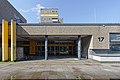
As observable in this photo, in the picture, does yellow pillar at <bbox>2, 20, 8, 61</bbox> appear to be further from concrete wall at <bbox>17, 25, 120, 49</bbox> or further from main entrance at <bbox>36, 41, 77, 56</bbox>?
main entrance at <bbox>36, 41, 77, 56</bbox>

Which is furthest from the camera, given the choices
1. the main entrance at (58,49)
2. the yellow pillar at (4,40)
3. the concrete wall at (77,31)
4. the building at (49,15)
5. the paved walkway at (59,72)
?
the building at (49,15)

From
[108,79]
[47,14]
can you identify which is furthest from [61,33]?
[47,14]

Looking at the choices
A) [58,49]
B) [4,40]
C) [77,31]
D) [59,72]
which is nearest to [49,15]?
[58,49]

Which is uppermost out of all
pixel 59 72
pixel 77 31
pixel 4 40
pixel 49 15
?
pixel 49 15

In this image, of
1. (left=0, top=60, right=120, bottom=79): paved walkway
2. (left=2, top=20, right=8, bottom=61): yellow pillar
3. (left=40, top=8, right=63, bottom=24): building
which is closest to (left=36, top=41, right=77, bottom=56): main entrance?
(left=2, top=20, right=8, bottom=61): yellow pillar

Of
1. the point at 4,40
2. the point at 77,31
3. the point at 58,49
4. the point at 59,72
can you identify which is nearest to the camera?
the point at 59,72

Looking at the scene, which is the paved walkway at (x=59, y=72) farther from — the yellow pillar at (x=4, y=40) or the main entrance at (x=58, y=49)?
the main entrance at (x=58, y=49)

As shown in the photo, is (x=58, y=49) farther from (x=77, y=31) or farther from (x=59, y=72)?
(x=59, y=72)

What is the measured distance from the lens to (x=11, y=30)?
20891 millimetres

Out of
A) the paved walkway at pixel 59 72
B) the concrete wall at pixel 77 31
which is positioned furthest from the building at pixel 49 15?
the paved walkway at pixel 59 72

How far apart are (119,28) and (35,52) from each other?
22.3 m

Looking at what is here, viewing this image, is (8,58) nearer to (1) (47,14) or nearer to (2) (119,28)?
(2) (119,28)

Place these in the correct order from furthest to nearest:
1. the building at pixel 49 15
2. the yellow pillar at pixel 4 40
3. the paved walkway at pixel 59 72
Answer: the building at pixel 49 15, the yellow pillar at pixel 4 40, the paved walkway at pixel 59 72

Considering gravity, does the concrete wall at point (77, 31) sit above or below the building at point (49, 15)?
below
